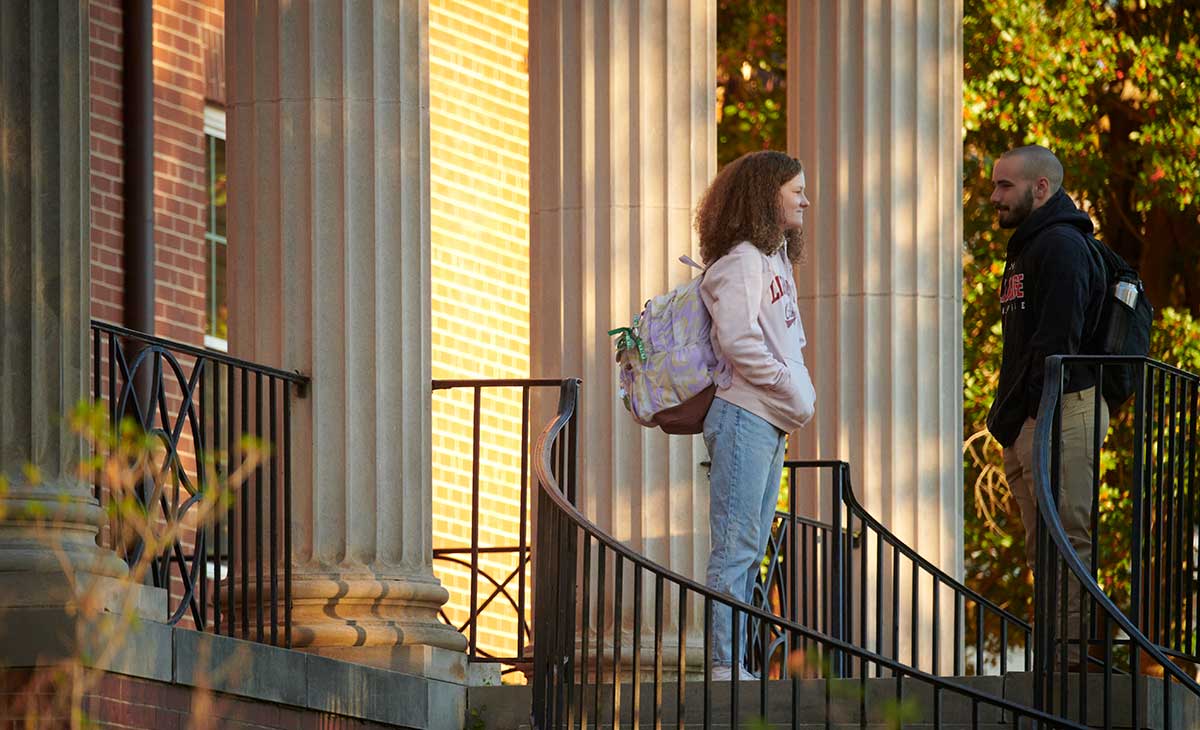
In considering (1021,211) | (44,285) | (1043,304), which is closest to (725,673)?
(1043,304)

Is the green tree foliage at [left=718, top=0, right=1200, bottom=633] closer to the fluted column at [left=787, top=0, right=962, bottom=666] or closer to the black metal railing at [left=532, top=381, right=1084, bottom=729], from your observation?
the fluted column at [left=787, top=0, right=962, bottom=666]

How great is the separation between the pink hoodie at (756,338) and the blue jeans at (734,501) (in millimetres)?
65

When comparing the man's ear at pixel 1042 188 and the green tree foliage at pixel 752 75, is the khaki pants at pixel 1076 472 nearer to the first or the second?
the man's ear at pixel 1042 188

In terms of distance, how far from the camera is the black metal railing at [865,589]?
10.6m

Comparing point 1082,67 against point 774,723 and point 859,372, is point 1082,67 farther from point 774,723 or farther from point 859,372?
point 774,723

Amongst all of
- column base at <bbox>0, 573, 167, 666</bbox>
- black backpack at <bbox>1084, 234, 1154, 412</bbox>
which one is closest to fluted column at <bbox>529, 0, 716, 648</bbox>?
black backpack at <bbox>1084, 234, 1154, 412</bbox>

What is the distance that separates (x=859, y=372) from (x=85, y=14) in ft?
18.2

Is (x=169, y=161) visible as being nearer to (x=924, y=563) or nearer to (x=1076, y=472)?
(x=924, y=563)

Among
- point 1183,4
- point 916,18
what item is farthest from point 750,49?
point 916,18

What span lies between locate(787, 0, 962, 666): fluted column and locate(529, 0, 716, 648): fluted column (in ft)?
3.95

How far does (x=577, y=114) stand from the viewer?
A: 11.6 meters

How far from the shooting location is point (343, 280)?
9.62 metres

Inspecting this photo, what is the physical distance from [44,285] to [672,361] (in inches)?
90.5

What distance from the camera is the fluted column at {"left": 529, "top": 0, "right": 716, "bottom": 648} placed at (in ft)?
37.0
